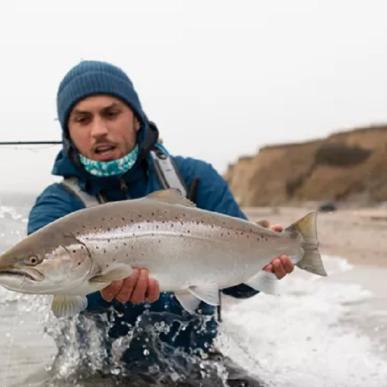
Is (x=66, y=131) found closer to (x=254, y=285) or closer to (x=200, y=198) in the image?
(x=200, y=198)

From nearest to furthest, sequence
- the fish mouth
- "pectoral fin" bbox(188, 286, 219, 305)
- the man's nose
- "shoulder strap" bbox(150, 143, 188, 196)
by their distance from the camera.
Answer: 1. the fish mouth
2. "pectoral fin" bbox(188, 286, 219, 305)
3. the man's nose
4. "shoulder strap" bbox(150, 143, 188, 196)

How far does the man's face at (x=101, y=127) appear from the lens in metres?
5.27

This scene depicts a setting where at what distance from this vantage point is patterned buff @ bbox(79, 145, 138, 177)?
17.3 feet

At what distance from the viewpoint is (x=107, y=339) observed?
552 centimetres

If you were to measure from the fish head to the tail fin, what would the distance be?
1.59 metres

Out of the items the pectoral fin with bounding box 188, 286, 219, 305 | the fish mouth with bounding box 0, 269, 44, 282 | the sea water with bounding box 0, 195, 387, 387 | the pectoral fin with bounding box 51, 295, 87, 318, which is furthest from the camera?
the sea water with bounding box 0, 195, 387, 387

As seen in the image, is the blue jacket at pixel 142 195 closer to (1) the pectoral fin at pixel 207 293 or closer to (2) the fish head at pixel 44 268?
(1) the pectoral fin at pixel 207 293

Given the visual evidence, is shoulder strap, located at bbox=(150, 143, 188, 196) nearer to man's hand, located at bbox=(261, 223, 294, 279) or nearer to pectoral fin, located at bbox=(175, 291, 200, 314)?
man's hand, located at bbox=(261, 223, 294, 279)

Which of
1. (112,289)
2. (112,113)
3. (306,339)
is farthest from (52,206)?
(306,339)

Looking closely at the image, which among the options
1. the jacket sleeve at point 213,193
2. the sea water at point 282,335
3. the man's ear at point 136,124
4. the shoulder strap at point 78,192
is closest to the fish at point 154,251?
the jacket sleeve at point 213,193

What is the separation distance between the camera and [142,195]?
18.2 feet

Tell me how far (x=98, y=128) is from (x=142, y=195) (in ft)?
1.94

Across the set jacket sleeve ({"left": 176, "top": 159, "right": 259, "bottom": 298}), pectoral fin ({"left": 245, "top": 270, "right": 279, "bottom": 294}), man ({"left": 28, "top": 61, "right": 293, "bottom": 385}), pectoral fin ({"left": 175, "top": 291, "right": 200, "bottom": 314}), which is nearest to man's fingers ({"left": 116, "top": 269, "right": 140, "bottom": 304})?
pectoral fin ({"left": 175, "top": 291, "right": 200, "bottom": 314})

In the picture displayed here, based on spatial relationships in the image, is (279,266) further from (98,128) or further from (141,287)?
(98,128)
